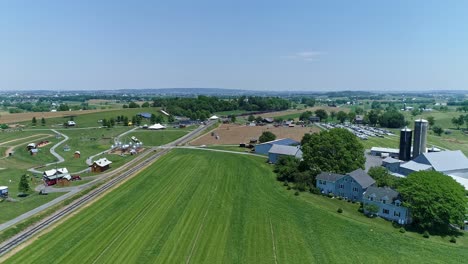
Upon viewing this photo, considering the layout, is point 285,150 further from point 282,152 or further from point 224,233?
point 224,233

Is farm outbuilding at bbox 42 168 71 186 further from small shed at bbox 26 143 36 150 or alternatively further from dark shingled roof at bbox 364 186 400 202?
dark shingled roof at bbox 364 186 400 202

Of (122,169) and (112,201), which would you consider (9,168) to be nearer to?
(122,169)

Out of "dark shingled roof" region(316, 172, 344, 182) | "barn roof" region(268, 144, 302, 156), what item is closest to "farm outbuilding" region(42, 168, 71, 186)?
"barn roof" region(268, 144, 302, 156)

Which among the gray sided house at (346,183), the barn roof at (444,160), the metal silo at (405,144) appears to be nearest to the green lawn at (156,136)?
the gray sided house at (346,183)

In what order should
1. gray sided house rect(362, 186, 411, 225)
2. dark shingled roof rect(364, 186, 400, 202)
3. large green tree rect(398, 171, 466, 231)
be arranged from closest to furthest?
large green tree rect(398, 171, 466, 231) → gray sided house rect(362, 186, 411, 225) → dark shingled roof rect(364, 186, 400, 202)

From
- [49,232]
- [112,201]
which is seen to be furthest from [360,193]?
[49,232]

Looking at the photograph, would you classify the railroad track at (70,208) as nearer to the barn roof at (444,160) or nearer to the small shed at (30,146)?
the small shed at (30,146)
